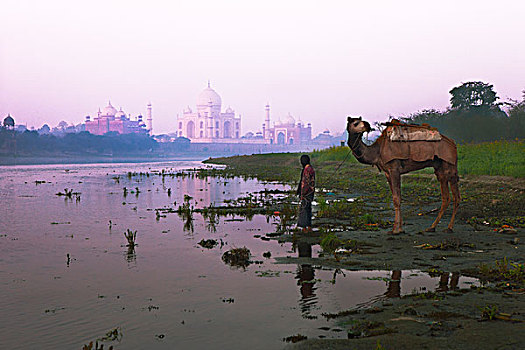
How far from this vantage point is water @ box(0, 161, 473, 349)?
19.8ft

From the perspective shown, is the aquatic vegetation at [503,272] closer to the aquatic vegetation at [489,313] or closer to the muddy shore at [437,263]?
the muddy shore at [437,263]

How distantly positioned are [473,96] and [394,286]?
54949mm

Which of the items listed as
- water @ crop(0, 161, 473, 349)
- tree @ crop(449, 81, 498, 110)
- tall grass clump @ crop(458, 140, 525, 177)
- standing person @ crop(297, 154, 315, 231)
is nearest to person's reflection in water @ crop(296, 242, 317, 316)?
water @ crop(0, 161, 473, 349)

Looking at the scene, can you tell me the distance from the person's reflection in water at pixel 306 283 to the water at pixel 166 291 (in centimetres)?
2

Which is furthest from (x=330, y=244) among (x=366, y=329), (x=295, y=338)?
(x=295, y=338)

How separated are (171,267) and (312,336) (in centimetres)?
435

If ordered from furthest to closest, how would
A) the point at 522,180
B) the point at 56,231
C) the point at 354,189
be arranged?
the point at 354,189, the point at 522,180, the point at 56,231

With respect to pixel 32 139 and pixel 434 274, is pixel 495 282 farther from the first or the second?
pixel 32 139

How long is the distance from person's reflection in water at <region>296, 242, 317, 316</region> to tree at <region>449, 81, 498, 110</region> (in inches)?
2045

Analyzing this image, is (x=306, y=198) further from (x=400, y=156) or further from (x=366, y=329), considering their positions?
(x=366, y=329)

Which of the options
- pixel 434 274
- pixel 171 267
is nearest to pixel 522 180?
pixel 434 274

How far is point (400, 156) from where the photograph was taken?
38.6 feet

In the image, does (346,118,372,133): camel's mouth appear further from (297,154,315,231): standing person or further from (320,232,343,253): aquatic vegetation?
(320,232,343,253): aquatic vegetation

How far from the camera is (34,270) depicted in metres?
9.44
